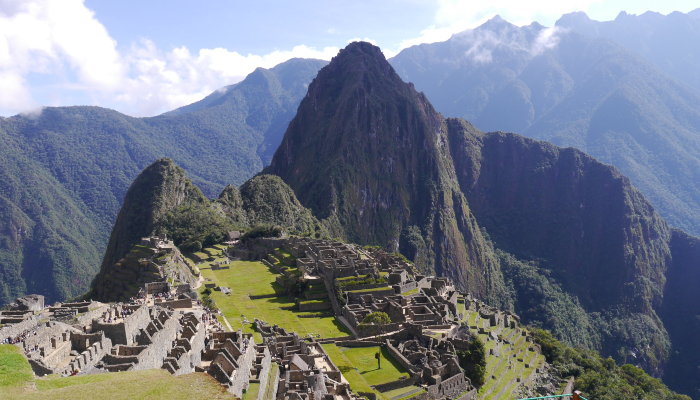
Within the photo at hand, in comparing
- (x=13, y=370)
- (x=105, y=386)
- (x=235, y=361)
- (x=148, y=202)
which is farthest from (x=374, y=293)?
(x=148, y=202)

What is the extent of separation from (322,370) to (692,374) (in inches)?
5873

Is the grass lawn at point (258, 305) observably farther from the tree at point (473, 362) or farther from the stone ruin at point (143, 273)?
the tree at point (473, 362)

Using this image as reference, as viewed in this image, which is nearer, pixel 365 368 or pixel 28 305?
pixel 365 368

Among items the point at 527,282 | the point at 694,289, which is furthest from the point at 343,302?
the point at 694,289

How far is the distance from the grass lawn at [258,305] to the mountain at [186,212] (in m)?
18.9

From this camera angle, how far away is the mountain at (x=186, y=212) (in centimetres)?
9056

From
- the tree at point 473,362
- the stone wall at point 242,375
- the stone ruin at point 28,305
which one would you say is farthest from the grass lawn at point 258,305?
the stone ruin at point 28,305

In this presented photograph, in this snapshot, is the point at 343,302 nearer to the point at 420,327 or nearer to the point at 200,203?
the point at 420,327

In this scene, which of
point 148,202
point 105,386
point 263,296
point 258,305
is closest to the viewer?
point 105,386

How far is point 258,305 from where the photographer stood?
171 ft

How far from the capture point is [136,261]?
6134cm

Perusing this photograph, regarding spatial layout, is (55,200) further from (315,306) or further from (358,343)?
(358,343)

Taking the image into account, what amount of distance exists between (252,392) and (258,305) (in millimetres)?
27925

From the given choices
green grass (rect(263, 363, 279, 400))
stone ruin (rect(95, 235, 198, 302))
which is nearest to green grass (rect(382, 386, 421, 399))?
green grass (rect(263, 363, 279, 400))
